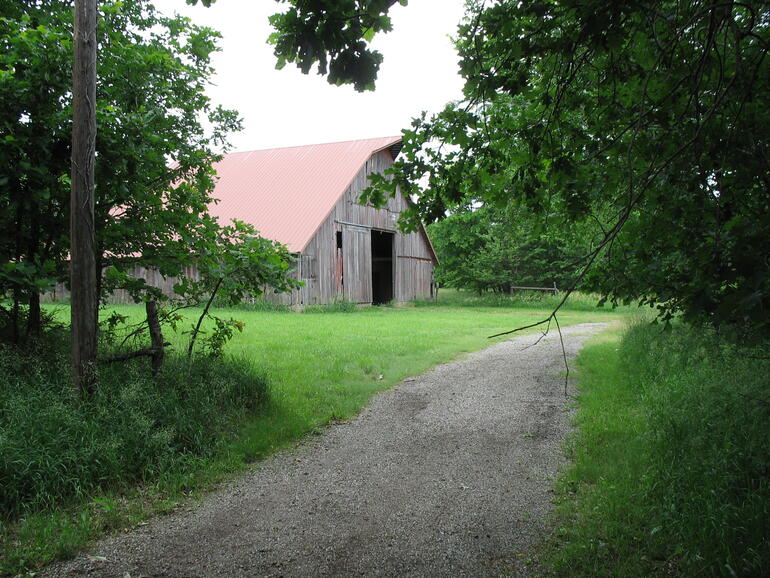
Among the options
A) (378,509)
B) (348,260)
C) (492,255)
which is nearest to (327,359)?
(378,509)

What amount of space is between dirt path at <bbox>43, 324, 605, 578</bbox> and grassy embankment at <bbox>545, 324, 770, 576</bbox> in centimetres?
34

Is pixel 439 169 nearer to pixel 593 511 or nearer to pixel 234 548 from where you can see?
pixel 593 511

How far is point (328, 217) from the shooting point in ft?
74.4

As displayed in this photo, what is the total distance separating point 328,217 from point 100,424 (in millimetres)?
18720

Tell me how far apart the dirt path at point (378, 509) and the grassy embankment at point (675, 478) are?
1.11 ft

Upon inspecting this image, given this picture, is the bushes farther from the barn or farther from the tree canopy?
the barn

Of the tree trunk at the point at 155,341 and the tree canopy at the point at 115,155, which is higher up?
the tree canopy at the point at 115,155

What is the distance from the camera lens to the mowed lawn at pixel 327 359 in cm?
599

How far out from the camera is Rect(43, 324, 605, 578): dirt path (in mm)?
3221

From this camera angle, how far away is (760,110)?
12.3 feet

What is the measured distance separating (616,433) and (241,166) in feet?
88.3

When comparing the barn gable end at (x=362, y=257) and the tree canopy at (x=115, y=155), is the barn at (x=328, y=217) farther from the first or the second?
the tree canopy at (x=115, y=155)

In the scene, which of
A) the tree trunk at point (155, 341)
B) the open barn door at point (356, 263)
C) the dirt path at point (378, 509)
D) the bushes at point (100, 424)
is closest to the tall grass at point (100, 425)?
the bushes at point (100, 424)

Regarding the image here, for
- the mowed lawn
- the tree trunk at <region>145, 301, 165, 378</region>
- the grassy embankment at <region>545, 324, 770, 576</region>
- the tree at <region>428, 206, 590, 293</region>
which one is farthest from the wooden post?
the tree at <region>428, 206, 590, 293</region>
